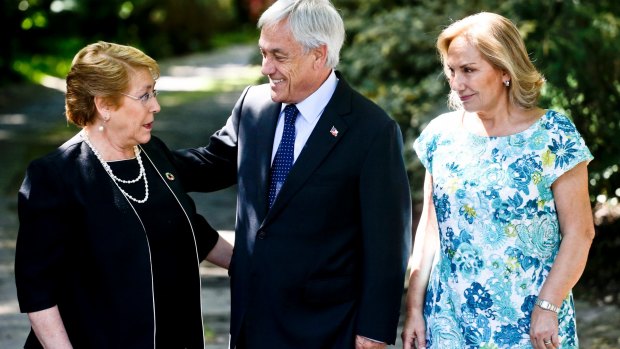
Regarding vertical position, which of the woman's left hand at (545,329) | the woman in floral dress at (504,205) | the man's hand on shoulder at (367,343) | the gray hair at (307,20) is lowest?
the man's hand on shoulder at (367,343)

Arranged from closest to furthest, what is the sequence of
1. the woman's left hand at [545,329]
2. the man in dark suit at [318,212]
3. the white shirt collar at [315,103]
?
the woman's left hand at [545,329] < the man in dark suit at [318,212] < the white shirt collar at [315,103]

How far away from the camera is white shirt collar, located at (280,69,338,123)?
357 cm

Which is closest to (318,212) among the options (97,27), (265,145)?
(265,145)

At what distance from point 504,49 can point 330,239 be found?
2.87ft

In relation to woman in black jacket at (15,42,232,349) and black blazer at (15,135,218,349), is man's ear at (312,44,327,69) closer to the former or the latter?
woman in black jacket at (15,42,232,349)

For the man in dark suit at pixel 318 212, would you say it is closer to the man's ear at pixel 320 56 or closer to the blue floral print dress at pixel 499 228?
the man's ear at pixel 320 56

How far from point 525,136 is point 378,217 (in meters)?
0.57

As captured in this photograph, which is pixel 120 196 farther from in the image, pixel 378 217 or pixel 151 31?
pixel 151 31

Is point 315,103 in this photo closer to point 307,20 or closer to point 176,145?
point 307,20

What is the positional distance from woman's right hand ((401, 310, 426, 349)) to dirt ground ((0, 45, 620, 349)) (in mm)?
2571

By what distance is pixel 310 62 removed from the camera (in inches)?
137

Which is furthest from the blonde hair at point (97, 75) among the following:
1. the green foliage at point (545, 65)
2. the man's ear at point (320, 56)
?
the green foliage at point (545, 65)

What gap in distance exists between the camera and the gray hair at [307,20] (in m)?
3.42

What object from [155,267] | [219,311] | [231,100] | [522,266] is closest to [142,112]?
[155,267]
